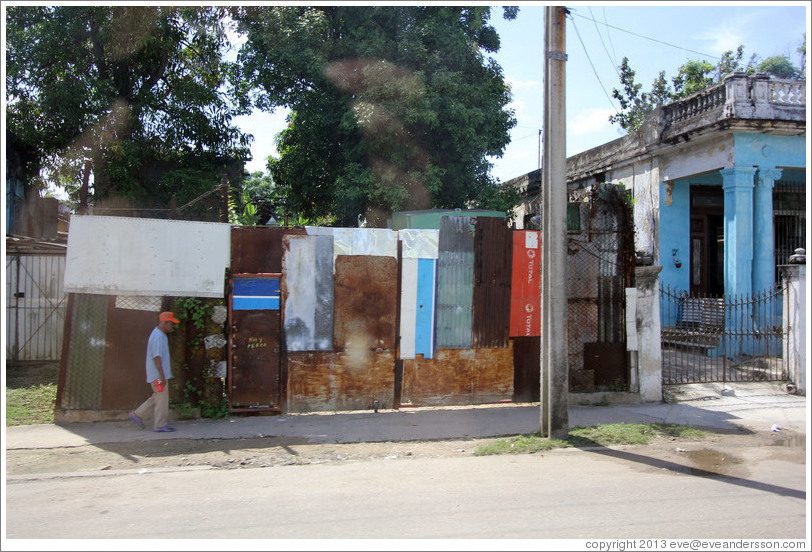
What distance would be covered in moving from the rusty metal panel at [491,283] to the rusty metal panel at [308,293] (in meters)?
2.26

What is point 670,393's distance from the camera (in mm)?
10031

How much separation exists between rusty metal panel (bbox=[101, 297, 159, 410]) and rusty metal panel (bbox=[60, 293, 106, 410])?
0.30ft

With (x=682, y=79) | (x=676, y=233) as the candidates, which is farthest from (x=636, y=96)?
(x=676, y=233)

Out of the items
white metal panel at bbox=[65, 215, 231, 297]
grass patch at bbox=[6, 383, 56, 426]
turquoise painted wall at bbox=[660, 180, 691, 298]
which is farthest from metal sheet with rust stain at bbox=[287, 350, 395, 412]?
turquoise painted wall at bbox=[660, 180, 691, 298]

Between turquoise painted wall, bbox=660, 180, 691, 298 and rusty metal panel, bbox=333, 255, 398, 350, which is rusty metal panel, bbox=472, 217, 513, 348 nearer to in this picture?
rusty metal panel, bbox=333, 255, 398, 350

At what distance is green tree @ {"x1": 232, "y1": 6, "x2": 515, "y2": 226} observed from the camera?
1345cm

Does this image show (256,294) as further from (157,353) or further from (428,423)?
(428,423)

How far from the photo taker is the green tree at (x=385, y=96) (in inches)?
529

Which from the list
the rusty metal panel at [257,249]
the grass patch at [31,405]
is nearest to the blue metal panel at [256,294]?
the rusty metal panel at [257,249]

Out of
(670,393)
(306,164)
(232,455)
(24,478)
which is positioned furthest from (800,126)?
(24,478)

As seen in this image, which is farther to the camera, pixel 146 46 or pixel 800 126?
pixel 146 46

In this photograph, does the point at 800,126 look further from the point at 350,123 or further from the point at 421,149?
the point at 350,123

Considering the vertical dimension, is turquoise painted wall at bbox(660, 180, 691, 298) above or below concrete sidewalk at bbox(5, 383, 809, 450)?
above

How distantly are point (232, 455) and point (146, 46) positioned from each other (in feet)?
45.2
